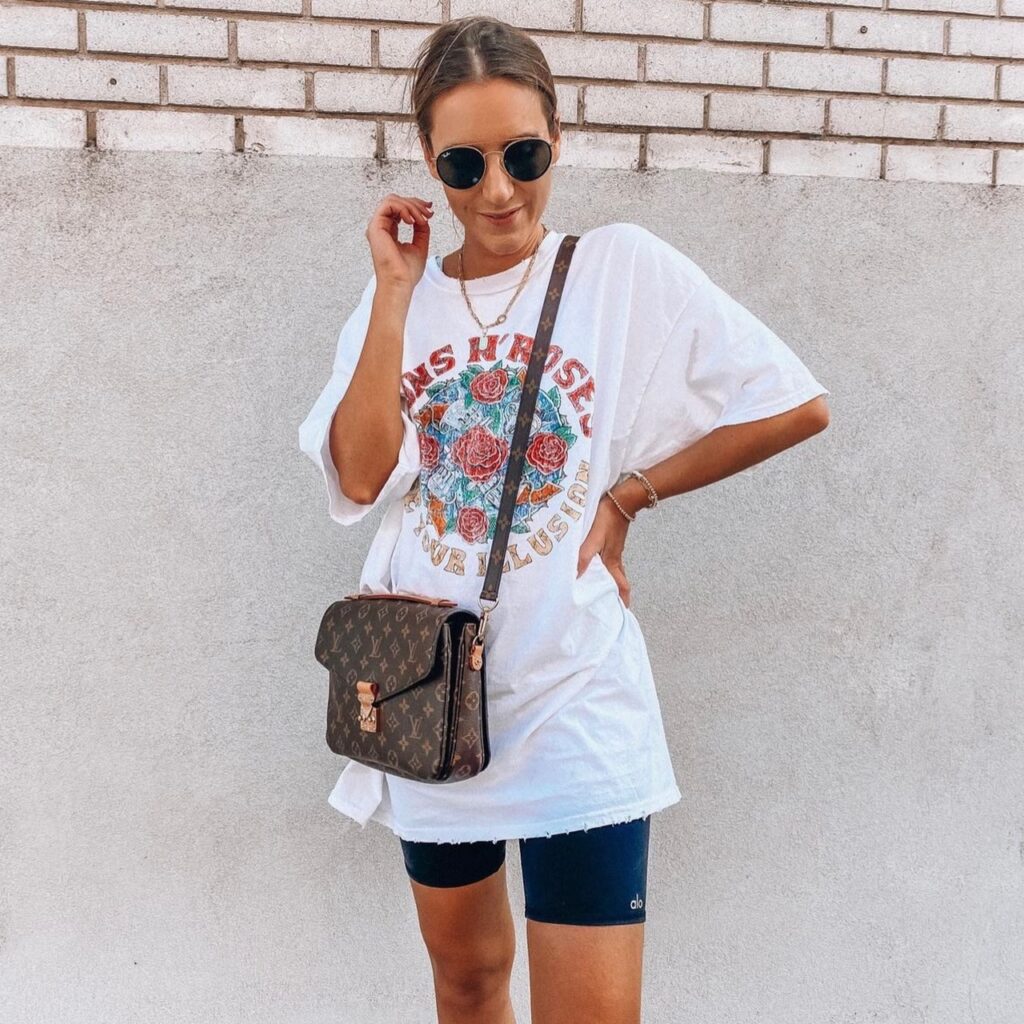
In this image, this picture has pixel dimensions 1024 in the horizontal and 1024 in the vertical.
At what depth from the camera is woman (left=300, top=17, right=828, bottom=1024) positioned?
1850mm

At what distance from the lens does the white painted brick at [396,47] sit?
8.87ft

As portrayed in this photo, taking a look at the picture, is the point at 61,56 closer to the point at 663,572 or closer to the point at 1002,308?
the point at 663,572

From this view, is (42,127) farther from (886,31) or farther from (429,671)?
(886,31)

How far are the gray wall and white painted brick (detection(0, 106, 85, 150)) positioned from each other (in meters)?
0.03

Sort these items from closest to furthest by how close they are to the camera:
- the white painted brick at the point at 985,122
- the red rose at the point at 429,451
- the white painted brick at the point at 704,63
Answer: the red rose at the point at 429,451, the white painted brick at the point at 704,63, the white painted brick at the point at 985,122

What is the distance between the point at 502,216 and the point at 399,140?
3.14 feet

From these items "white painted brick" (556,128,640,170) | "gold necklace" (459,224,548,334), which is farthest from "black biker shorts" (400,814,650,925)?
"white painted brick" (556,128,640,170)

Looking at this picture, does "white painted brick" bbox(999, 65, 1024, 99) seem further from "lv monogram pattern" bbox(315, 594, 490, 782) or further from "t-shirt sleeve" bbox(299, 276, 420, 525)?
"lv monogram pattern" bbox(315, 594, 490, 782)

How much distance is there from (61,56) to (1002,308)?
2.34m

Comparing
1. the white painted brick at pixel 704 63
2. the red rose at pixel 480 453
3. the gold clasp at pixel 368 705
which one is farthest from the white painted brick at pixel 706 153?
the gold clasp at pixel 368 705

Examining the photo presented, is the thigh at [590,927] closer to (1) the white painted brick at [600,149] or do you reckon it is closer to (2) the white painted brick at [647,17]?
(1) the white painted brick at [600,149]

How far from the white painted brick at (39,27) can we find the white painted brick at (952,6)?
76.5 inches

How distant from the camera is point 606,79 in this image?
2783mm

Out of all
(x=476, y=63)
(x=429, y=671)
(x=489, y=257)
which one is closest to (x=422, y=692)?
(x=429, y=671)
